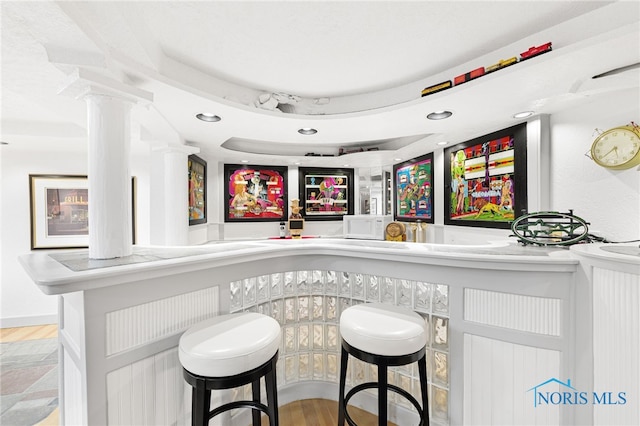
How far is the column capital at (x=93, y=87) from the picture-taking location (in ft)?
3.82

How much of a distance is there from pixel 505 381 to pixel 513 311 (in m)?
0.34

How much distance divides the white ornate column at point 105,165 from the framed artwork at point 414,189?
329 cm

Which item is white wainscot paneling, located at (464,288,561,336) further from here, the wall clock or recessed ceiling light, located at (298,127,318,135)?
recessed ceiling light, located at (298,127,318,135)

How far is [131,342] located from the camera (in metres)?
1.10

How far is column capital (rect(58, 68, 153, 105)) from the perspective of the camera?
3.82 feet

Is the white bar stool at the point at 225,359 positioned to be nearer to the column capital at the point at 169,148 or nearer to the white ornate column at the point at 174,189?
the white ornate column at the point at 174,189

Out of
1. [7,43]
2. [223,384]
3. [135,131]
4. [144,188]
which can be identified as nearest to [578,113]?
[223,384]

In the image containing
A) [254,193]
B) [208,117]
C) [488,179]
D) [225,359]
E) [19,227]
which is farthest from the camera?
[254,193]

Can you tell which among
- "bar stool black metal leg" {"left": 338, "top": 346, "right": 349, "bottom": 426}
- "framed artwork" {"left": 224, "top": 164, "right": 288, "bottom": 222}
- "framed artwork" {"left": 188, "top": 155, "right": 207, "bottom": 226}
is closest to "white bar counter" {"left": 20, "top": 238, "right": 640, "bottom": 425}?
"bar stool black metal leg" {"left": 338, "top": 346, "right": 349, "bottom": 426}

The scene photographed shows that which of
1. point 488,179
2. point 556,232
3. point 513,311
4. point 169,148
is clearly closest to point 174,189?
point 169,148

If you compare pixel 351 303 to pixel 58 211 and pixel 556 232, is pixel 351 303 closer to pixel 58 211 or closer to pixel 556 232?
pixel 556 232

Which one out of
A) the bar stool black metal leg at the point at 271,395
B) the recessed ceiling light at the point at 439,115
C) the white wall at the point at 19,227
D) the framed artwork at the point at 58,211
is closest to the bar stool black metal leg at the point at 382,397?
the bar stool black metal leg at the point at 271,395

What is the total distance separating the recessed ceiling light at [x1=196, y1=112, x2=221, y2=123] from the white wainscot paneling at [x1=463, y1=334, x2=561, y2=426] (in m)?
2.22

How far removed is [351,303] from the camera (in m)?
1.66
